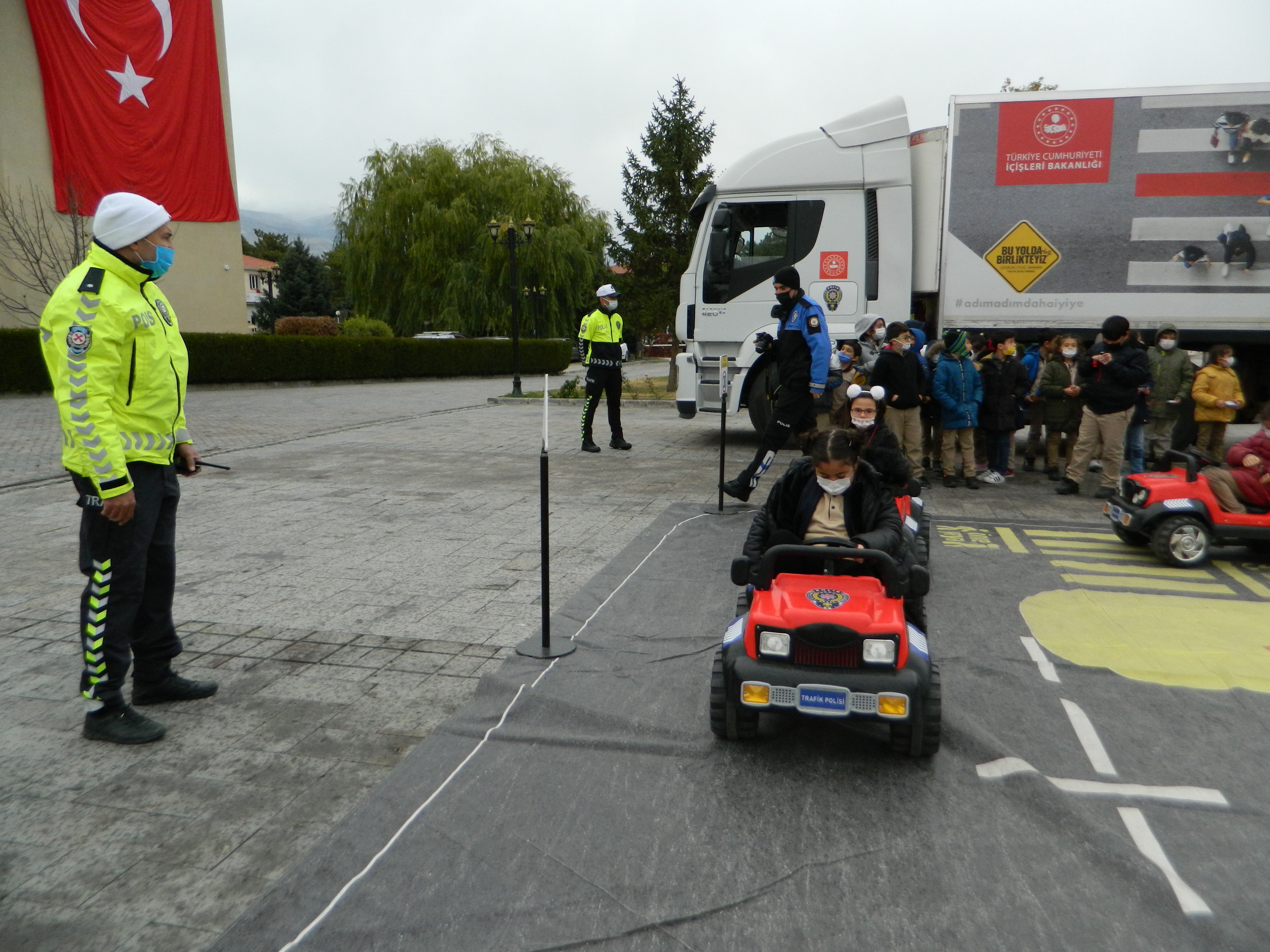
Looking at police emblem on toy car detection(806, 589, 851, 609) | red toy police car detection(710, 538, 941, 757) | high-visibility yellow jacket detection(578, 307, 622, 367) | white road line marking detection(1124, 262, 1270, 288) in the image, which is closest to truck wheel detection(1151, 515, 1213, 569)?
red toy police car detection(710, 538, 941, 757)

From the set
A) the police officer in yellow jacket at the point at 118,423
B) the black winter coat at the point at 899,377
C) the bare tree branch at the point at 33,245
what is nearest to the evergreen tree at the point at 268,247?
the bare tree branch at the point at 33,245

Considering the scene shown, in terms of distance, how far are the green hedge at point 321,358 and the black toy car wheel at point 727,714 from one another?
1973cm

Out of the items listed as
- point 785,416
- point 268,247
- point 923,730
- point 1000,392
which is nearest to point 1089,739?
point 923,730

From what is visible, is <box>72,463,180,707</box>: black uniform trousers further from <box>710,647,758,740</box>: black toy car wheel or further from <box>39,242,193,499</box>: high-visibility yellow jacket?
<box>710,647,758,740</box>: black toy car wheel

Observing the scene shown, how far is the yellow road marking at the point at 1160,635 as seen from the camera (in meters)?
4.34

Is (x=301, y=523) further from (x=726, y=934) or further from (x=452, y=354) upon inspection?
(x=452, y=354)

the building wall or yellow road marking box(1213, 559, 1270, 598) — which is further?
the building wall

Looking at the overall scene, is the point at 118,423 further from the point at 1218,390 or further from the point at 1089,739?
the point at 1218,390

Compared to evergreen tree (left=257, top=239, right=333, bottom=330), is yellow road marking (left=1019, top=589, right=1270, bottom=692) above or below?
below

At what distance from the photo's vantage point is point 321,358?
28609 mm

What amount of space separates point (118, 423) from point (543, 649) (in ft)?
7.16

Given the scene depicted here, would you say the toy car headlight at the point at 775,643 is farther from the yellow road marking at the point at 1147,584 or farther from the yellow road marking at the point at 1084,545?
the yellow road marking at the point at 1084,545

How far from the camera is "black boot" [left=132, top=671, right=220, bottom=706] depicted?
12.8ft

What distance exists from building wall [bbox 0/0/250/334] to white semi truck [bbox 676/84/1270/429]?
20.8 metres
